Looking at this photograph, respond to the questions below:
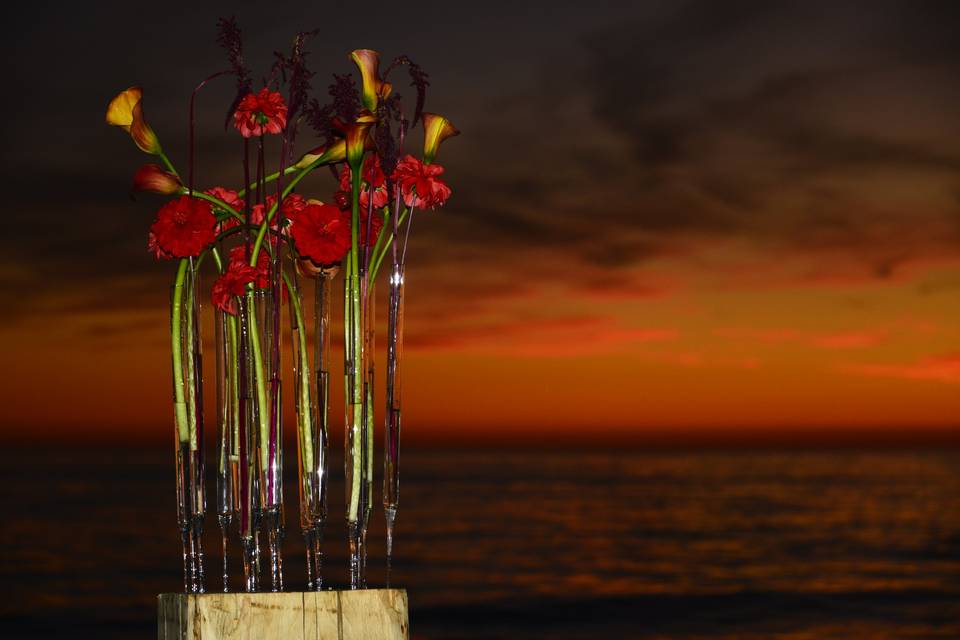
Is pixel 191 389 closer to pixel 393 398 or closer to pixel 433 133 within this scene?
pixel 393 398

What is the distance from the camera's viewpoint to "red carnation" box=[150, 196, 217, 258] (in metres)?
2.81

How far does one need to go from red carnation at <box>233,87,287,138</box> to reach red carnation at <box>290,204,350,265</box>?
0.20 meters

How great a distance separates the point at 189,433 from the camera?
2.76 m

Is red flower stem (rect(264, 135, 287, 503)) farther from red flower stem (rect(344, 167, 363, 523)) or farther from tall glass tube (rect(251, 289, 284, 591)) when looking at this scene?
red flower stem (rect(344, 167, 363, 523))

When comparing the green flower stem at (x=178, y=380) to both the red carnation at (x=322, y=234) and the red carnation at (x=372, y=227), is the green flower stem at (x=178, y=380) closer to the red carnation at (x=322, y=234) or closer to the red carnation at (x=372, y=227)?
the red carnation at (x=322, y=234)

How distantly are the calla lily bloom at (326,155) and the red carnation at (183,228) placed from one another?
0.26m

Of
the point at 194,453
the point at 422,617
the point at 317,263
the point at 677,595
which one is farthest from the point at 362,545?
the point at 677,595

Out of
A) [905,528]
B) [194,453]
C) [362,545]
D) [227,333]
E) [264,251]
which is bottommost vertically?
[905,528]

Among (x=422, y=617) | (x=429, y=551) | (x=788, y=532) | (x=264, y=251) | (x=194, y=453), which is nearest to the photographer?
(x=194, y=453)

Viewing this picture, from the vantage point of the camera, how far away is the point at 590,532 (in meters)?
26.5

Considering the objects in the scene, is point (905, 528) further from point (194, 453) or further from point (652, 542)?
point (194, 453)

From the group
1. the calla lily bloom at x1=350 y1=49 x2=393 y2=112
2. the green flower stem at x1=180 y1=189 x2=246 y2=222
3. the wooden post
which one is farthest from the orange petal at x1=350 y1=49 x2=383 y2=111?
the wooden post

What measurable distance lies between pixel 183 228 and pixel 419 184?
526 millimetres

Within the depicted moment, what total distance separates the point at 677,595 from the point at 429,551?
22.5 feet
